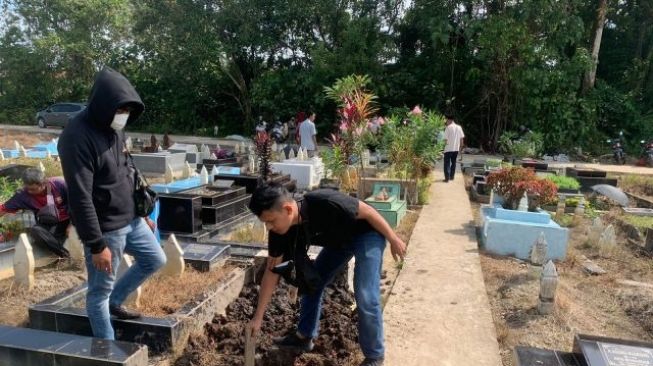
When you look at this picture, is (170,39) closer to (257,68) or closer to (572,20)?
(257,68)

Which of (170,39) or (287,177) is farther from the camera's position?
(170,39)

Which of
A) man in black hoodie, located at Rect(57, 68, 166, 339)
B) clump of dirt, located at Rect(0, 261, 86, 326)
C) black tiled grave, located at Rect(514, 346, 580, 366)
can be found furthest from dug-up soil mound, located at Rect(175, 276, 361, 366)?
clump of dirt, located at Rect(0, 261, 86, 326)

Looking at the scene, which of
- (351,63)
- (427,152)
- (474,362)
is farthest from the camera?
(351,63)

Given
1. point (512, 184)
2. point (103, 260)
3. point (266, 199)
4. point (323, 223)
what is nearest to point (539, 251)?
point (512, 184)

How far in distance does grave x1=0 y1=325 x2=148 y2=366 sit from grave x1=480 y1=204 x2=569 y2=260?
402 cm

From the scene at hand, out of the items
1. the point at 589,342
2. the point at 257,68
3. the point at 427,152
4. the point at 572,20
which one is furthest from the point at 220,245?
the point at 257,68

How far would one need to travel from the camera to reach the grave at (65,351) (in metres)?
2.43

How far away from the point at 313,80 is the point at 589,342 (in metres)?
17.2

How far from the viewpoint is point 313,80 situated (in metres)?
18.8

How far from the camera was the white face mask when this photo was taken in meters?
2.53

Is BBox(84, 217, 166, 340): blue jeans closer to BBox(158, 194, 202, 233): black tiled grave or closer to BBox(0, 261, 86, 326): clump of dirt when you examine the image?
BBox(0, 261, 86, 326): clump of dirt

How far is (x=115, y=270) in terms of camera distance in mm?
2643

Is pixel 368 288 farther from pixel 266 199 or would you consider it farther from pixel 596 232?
pixel 596 232

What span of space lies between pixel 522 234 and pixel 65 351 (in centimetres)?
447
